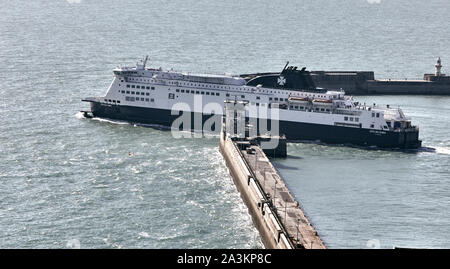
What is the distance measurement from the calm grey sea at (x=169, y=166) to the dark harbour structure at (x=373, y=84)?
2.30 metres

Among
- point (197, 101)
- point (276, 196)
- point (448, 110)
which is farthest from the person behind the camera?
point (448, 110)

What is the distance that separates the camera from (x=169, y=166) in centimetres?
6906

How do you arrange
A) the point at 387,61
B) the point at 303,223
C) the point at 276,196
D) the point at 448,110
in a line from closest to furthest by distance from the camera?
the point at 303,223 → the point at 276,196 → the point at 448,110 → the point at 387,61

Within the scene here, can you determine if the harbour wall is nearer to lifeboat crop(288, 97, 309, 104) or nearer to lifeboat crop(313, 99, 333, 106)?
lifeboat crop(288, 97, 309, 104)

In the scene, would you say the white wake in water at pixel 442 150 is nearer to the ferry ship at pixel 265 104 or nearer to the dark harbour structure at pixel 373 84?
the ferry ship at pixel 265 104

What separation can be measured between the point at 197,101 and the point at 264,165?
20.8m

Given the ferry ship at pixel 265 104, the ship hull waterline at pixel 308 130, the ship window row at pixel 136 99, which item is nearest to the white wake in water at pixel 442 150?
the ship hull waterline at pixel 308 130

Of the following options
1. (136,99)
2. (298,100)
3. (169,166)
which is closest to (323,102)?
(298,100)

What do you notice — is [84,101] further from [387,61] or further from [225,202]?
[387,61]

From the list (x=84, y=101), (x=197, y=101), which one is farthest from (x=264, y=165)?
(x=84, y=101)

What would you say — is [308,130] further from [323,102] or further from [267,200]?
[267,200]

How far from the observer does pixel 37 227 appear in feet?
175

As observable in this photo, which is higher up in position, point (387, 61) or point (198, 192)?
point (387, 61)

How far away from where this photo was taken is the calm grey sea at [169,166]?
53812 mm
